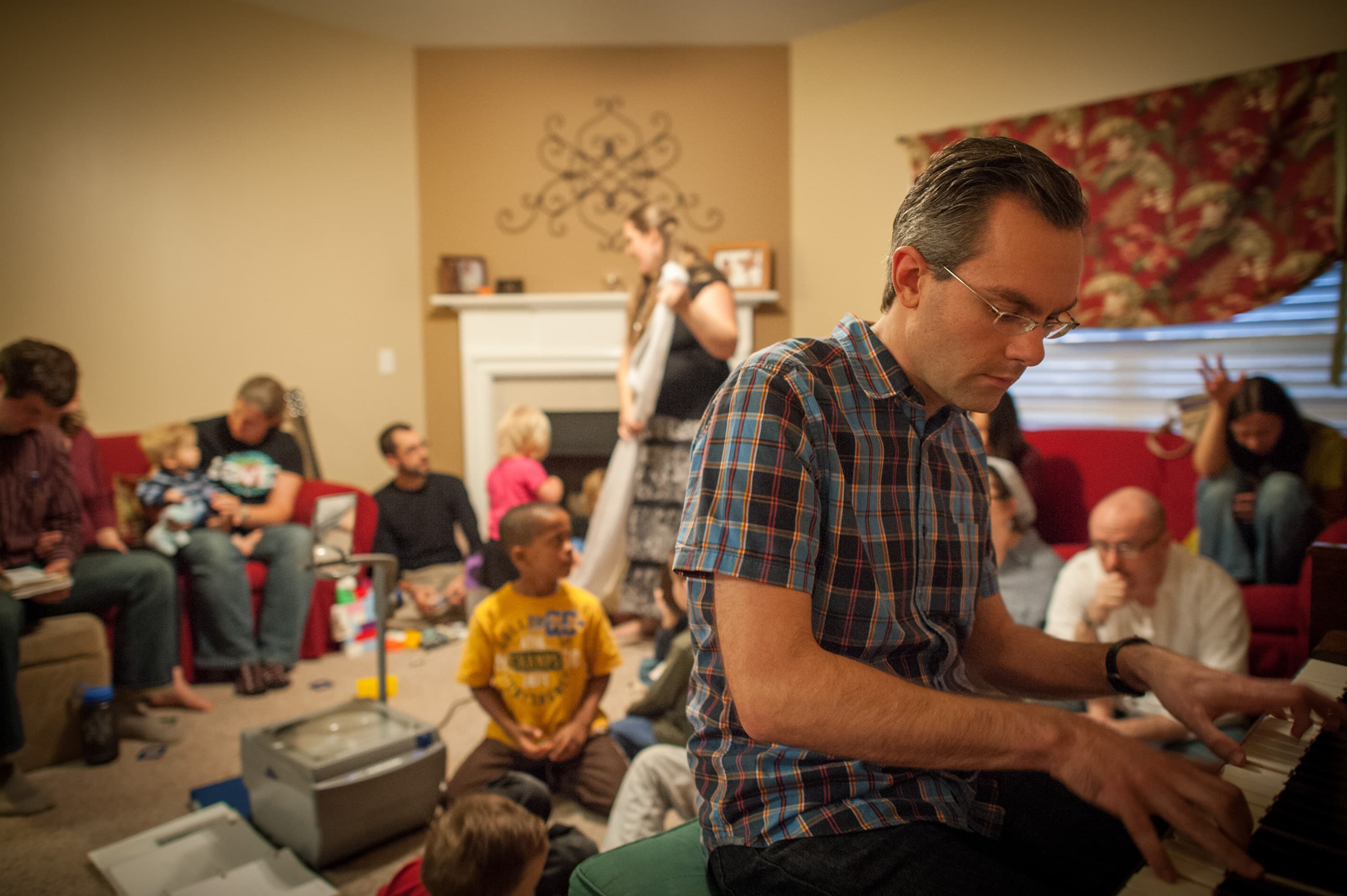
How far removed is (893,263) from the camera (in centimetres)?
90

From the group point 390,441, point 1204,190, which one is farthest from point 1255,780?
point 390,441

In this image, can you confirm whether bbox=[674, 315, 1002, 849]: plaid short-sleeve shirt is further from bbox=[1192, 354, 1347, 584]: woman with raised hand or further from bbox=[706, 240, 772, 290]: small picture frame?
bbox=[706, 240, 772, 290]: small picture frame

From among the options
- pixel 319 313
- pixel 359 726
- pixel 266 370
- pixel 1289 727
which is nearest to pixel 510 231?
pixel 319 313

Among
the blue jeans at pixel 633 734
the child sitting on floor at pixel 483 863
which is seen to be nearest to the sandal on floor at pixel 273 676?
the blue jeans at pixel 633 734

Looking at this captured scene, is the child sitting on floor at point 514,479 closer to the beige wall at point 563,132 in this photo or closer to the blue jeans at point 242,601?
the blue jeans at point 242,601

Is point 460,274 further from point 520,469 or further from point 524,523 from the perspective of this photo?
point 524,523

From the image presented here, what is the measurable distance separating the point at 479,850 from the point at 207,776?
139 cm

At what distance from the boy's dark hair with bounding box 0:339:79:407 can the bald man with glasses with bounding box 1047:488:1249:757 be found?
2.82m

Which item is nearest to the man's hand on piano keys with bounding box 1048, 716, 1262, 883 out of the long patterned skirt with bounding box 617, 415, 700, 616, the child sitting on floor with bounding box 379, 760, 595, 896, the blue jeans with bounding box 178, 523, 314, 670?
the child sitting on floor with bounding box 379, 760, 595, 896

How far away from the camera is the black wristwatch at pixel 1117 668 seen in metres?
0.94

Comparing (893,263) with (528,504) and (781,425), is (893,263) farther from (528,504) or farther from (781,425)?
(528,504)

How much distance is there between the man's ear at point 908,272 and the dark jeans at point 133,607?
2.61 metres

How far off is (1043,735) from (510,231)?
4.40 m

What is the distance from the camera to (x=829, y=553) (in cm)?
85
